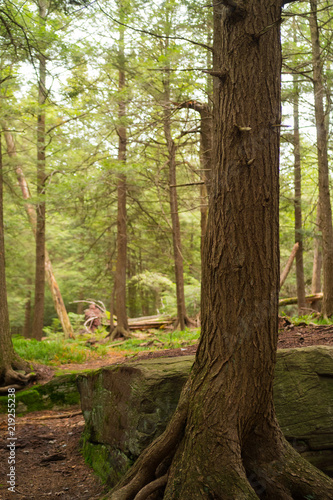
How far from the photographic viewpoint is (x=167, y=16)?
10.6 metres

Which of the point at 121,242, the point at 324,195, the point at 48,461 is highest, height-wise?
the point at 324,195

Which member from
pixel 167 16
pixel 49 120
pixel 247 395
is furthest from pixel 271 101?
pixel 49 120

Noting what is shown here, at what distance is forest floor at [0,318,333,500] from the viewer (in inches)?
156

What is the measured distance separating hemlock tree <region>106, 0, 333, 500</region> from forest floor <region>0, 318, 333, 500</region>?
4.09 feet

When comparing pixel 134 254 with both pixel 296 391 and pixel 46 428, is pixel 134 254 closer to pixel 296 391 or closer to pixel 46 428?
pixel 46 428

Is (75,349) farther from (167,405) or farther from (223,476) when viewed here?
(223,476)

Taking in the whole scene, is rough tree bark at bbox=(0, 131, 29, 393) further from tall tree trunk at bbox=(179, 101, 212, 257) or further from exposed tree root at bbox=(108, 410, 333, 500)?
tall tree trunk at bbox=(179, 101, 212, 257)

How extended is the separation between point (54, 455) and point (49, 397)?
1.90 m

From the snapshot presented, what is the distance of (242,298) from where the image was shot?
9.93 ft

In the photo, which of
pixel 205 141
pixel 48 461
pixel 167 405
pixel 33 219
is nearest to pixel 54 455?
pixel 48 461

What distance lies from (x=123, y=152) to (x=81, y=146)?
160 cm

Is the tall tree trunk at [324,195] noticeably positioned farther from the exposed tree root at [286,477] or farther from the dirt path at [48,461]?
the exposed tree root at [286,477]

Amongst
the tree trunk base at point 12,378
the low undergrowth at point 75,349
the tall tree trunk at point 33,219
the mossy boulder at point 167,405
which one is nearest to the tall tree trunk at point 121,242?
the low undergrowth at point 75,349

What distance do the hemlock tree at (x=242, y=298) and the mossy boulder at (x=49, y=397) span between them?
149 inches
